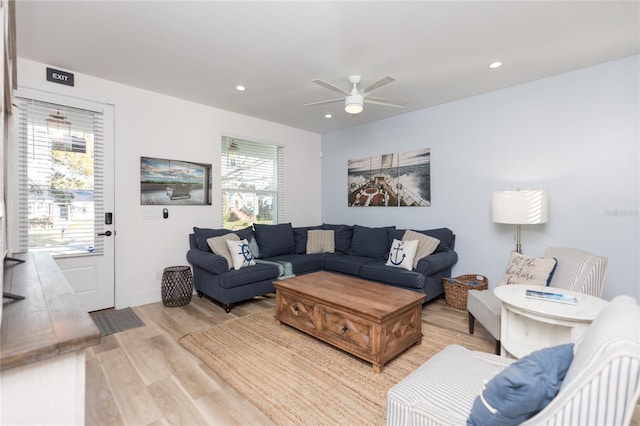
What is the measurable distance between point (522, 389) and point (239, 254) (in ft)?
10.2

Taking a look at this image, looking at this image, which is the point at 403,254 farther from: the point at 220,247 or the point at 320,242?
the point at 220,247

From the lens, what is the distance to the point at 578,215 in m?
3.03

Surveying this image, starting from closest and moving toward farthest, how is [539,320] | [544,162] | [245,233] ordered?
[539,320], [544,162], [245,233]

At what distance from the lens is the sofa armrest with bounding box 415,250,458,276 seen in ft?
11.0

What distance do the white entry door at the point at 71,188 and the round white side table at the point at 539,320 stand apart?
12.9ft

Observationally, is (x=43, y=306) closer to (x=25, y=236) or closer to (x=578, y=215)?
(x=25, y=236)

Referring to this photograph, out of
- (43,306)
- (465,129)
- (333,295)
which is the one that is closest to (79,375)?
(43,306)

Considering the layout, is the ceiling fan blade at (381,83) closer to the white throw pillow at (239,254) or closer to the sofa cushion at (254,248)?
the white throw pillow at (239,254)

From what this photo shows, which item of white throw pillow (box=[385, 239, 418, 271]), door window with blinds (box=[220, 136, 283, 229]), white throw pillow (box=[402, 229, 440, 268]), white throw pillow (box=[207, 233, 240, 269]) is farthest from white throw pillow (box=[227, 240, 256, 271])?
white throw pillow (box=[402, 229, 440, 268])

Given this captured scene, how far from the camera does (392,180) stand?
455 cm

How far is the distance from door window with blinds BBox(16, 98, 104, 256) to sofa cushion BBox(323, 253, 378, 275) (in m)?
2.80

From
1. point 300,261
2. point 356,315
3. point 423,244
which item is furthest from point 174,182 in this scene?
point 423,244

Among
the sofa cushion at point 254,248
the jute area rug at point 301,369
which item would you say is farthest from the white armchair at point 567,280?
the sofa cushion at point 254,248

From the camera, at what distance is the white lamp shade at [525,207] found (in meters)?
2.91
